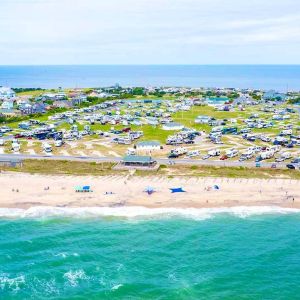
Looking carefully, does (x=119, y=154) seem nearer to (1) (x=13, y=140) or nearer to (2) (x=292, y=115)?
(1) (x=13, y=140)

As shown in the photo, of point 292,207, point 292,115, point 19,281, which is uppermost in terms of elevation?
point 292,115

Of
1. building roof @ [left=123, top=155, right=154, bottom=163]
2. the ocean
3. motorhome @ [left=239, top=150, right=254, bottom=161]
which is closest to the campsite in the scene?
motorhome @ [left=239, top=150, right=254, bottom=161]

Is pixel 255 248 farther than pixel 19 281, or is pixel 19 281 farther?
pixel 255 248

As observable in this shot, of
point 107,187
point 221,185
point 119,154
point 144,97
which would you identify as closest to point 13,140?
point 119,154

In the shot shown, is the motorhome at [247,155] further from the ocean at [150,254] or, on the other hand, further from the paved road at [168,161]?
the ocean at [150,254]

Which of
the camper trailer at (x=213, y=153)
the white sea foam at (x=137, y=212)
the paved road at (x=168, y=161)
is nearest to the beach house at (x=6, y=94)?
the paved road at (x=168, y=161)

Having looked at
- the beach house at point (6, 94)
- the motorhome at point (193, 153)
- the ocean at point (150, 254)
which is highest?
the beach house at point (6, 94)
